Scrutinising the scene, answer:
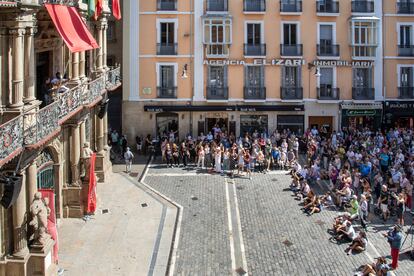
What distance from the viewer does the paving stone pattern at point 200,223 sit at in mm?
21555

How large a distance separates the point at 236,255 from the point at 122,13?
918 inches

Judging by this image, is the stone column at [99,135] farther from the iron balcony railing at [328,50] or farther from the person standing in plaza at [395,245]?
the person standing in plaza at [395,245]

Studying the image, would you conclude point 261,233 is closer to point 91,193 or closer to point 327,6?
point 91,193

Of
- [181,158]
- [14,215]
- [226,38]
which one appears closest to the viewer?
[14,215]

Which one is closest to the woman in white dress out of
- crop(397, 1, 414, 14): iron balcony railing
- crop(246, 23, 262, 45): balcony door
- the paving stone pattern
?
the paving stone pattern

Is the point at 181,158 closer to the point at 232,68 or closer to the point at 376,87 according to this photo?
the point at 232,68

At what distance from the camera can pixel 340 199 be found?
27.7 meters

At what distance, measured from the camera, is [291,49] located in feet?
135

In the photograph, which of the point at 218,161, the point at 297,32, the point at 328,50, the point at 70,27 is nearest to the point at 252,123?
the point at 297,32

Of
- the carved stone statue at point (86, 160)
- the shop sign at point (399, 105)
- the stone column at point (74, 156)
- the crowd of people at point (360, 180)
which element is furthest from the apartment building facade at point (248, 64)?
the stone column at point (74, 156)

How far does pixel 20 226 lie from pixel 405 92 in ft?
102

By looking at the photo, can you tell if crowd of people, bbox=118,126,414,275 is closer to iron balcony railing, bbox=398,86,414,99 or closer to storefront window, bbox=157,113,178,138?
storefront window, bbox=157,113,178,138

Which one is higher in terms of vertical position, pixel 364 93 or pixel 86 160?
pixel 364 93

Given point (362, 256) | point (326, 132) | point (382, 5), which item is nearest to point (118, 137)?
point (326, 132)
